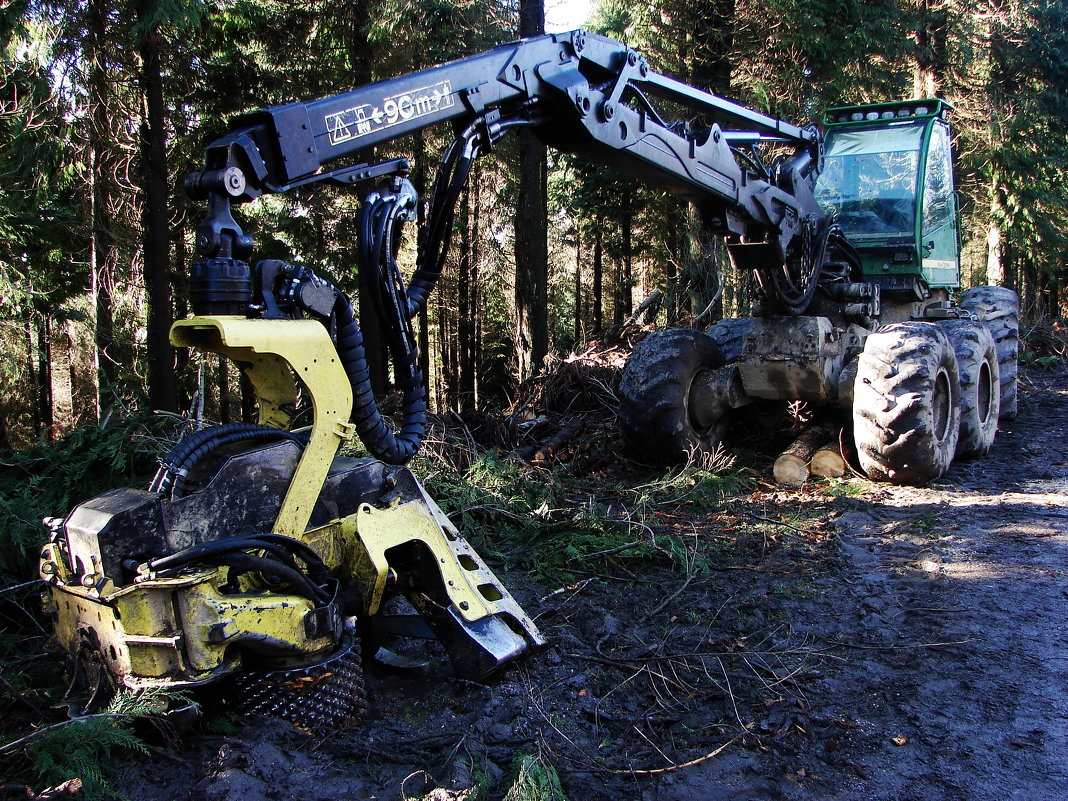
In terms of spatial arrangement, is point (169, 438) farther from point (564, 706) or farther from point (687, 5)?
point (687, 5)

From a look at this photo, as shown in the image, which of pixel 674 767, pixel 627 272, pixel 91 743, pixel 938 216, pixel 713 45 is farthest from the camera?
pixel 627 272

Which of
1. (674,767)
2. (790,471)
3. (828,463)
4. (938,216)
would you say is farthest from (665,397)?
(674,767)

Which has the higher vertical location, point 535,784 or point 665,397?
point 665,397

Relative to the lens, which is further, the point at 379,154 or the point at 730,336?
the point at 379,154

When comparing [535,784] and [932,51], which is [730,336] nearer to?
[535,784]

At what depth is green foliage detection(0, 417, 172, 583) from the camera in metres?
5.29

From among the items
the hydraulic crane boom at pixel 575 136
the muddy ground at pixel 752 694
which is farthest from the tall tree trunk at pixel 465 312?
the muddy ground at pixel 752 694

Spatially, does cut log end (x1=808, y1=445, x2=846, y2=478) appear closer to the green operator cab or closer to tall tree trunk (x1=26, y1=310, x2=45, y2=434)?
the green operator cab

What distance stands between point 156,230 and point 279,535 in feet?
30.4

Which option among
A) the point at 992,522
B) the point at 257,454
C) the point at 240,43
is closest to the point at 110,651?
the point at 257,454

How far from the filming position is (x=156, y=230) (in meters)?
11.3

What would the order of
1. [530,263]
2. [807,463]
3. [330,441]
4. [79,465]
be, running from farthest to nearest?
[530,263], [807,463], [79,465], [330,441]

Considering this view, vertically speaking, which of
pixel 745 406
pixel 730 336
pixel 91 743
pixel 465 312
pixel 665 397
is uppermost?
pixel 465 312

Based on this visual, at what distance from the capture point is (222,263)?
350 cm
